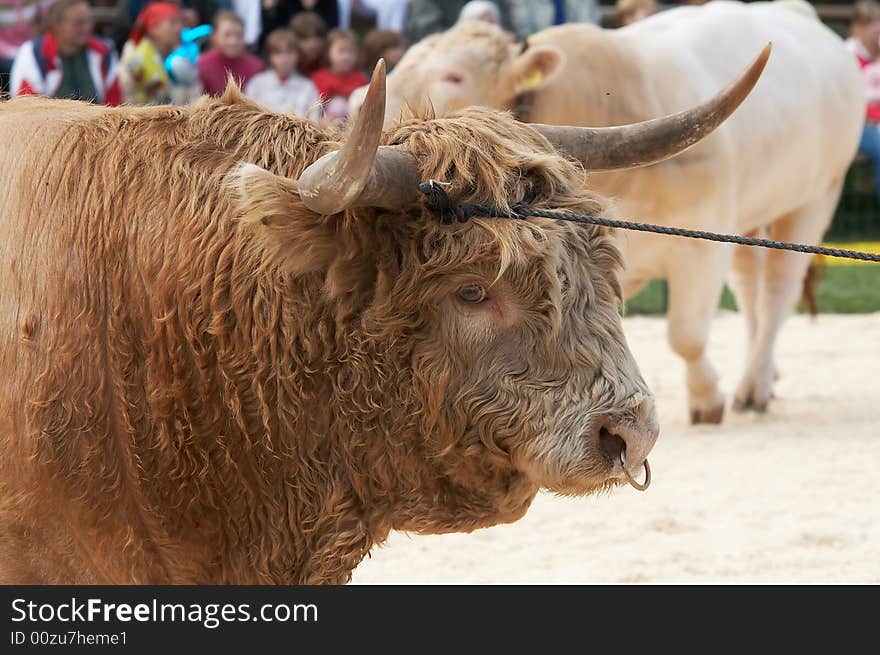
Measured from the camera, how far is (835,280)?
1283cm

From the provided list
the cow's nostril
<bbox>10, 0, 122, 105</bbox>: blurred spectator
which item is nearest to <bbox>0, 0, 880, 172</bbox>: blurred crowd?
<bbox>10, 0, 122, 105</bbox>: blurred spectator

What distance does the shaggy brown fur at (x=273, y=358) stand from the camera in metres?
3.02

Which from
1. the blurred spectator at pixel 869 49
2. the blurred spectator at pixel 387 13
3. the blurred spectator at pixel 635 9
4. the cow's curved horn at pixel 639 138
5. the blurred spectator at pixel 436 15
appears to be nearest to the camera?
the cow's curved horn at pixel 639 138

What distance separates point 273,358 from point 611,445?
768 mm

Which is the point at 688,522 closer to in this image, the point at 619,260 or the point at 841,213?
the point at 619,260

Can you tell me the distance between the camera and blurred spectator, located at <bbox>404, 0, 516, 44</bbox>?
438 inches

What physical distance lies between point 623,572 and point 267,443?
1989 millimetres

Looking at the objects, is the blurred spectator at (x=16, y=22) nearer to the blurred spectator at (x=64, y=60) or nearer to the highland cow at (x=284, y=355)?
the blurred spectator at (x=64, y=60)

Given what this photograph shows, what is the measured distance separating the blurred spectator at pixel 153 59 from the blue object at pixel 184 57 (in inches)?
1.8

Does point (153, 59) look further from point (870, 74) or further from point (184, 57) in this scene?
point (870, 74)

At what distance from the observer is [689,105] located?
7.29m

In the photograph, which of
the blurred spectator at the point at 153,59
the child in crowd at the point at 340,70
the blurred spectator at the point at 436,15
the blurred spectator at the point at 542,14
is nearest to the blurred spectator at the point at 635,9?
the blurred spectator at the point at 542,14

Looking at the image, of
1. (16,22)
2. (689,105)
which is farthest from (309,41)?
(689,105)

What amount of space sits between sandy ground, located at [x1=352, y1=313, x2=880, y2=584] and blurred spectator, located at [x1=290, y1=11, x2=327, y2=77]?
478 cm
